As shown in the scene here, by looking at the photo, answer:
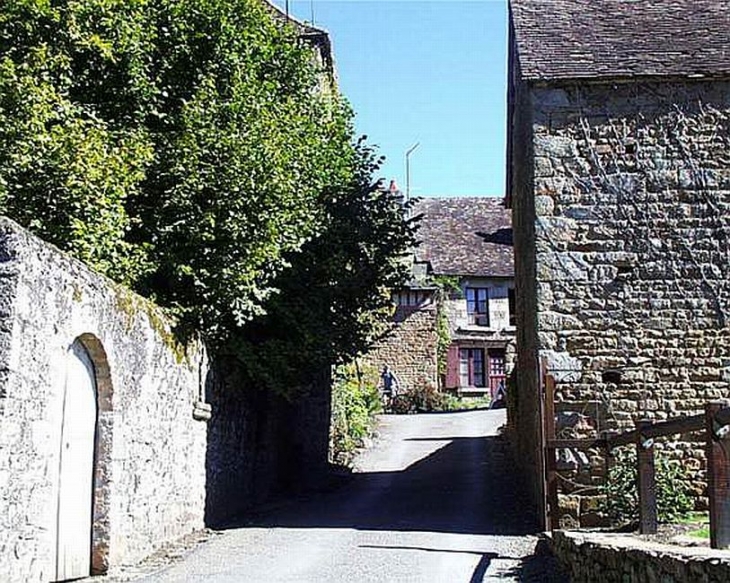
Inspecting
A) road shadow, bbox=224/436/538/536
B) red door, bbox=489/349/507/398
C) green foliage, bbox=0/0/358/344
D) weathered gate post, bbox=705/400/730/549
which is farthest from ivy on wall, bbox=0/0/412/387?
red door, bbox=489/349/507/398

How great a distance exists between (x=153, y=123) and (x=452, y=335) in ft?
83.7

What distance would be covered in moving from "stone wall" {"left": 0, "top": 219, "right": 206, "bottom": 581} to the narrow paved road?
0.69 m

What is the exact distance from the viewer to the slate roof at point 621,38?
1372cm

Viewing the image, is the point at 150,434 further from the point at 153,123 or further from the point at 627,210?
the point at 627,210

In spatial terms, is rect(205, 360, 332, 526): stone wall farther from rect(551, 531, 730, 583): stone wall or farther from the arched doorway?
rect(551, 531, 730, 583): stone wall

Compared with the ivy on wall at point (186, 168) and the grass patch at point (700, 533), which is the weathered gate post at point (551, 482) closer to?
the grass patch at point (700, 533)

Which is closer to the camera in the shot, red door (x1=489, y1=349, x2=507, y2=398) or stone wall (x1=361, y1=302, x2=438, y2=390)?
stone wall (x1=361, y1=302, x2=438, y2=390)

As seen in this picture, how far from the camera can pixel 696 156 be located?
13.5 meters

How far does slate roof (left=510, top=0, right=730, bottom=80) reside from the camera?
13719mm

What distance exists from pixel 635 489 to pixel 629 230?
3.60 metres

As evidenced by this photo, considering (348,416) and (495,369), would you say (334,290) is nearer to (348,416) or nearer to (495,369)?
(348,416)

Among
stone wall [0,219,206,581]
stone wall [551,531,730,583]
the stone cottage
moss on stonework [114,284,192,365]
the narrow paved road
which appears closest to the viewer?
stone wall [551,531,730,583]

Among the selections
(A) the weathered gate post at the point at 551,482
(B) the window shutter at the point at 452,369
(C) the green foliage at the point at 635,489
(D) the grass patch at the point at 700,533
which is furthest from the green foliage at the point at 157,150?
(B) the window shutter at the point at 452,369

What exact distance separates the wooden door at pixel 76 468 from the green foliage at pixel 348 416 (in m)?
11.7
